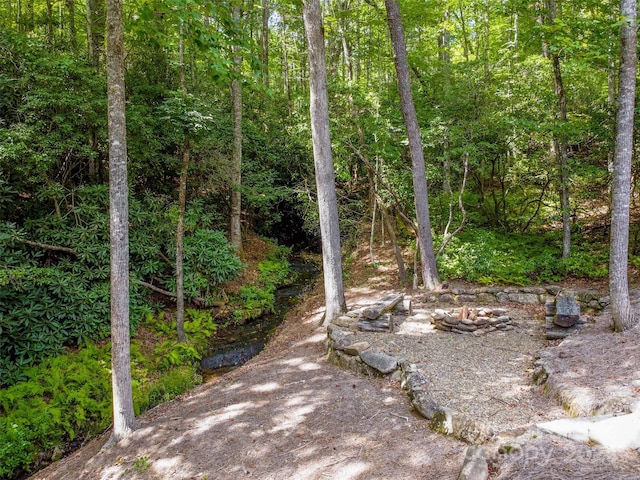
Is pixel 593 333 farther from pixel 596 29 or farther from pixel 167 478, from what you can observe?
pixel 167 478

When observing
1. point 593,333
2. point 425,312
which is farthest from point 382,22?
point 593,333

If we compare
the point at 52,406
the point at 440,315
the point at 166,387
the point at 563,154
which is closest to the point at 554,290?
the point at 440,315

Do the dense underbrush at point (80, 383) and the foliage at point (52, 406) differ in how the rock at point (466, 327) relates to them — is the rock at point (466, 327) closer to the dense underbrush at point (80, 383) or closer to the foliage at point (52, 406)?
the dense underbrush at point (80, 383)

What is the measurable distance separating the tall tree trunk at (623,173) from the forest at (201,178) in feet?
1.03

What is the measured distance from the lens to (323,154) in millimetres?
8172

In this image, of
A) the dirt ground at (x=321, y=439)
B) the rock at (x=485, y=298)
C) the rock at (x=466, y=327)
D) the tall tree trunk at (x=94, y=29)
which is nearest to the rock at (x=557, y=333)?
the dirt ground at (x=321, y=439)

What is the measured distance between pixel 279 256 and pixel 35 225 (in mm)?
9099

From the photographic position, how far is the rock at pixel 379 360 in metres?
5.92

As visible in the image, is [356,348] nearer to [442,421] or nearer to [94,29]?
[442,421]

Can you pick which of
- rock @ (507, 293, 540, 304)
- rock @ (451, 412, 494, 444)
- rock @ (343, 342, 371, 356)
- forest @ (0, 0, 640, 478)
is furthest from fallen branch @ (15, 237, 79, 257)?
rock @ (507, 293, 540, 304)

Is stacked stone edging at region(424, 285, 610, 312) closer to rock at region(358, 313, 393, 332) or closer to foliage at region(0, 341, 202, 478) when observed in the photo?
rock at region(358, 313, 393, 332)

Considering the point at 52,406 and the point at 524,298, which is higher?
the point at 524,298

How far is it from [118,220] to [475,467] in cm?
521

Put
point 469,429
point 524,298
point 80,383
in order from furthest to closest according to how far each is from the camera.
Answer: point 524,298, point 80,383, point 469,429
